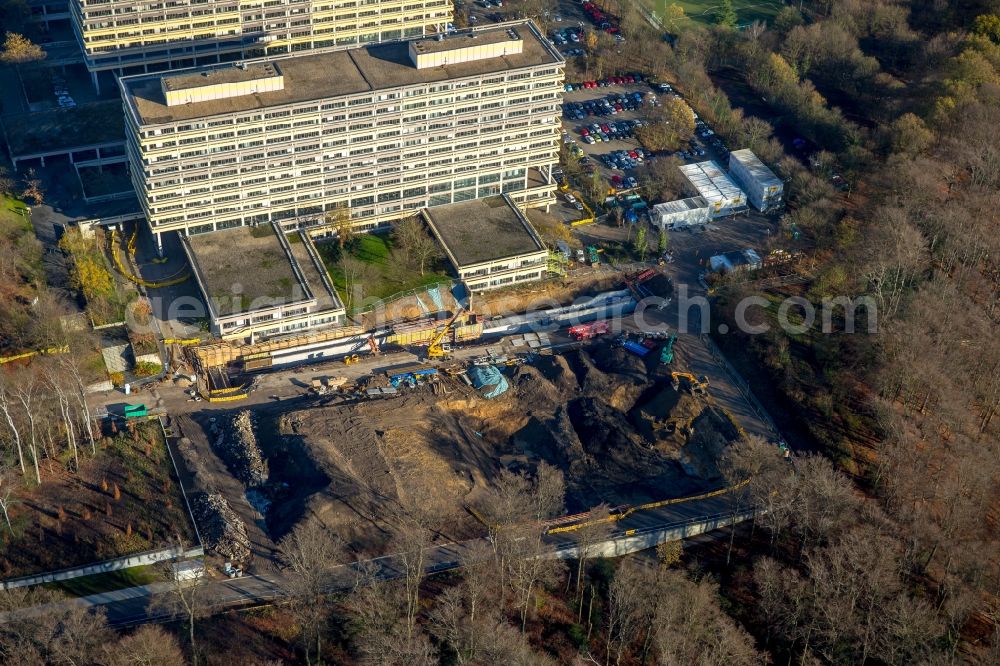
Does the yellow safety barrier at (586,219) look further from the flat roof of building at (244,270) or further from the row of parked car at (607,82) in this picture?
the flat roof of building at (244,270)

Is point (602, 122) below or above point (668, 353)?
above

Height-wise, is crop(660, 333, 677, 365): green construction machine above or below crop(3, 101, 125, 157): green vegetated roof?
below

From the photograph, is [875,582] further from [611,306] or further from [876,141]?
[876,141]

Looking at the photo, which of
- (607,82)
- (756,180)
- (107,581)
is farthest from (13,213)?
(756,180)

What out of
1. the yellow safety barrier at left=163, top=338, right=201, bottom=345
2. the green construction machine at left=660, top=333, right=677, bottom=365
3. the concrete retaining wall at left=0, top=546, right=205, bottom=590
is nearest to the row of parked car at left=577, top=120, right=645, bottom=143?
the green construction machine at left=660, top=333, right=677, bottom=365

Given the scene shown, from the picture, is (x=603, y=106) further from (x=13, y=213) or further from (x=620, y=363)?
(x=13, y=213)

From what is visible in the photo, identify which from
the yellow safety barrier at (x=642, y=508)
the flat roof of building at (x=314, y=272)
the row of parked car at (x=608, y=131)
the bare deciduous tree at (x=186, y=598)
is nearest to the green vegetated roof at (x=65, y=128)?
the flat roof of building at (x=314, y=272)

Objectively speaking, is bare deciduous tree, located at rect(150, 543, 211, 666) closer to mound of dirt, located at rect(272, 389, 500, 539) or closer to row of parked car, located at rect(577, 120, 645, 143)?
mound of dirt, located at rect(272, 389, 500, 539)
